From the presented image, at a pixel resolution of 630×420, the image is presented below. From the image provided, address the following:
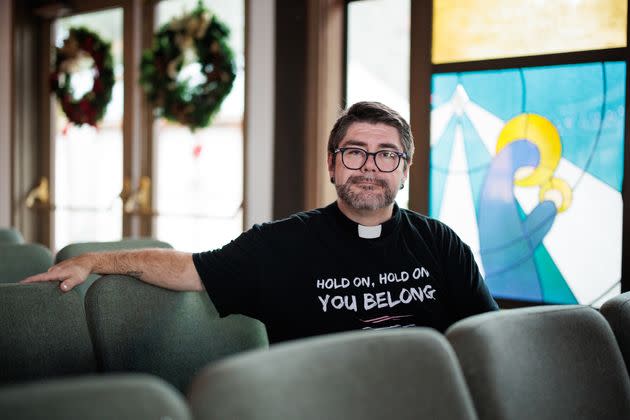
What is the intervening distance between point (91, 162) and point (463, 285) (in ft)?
12.8

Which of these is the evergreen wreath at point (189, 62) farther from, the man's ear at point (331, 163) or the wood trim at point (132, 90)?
the man's ear at point (331, 163)

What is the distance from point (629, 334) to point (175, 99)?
355cm

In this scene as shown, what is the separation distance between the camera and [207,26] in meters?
4.51

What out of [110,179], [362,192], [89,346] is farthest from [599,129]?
[110,179]

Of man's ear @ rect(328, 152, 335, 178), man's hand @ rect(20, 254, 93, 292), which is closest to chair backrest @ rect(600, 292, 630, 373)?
man's ear @ rect(328, 152, 335, 178)

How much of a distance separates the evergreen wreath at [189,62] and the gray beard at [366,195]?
2.52m

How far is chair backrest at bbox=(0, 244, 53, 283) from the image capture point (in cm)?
282

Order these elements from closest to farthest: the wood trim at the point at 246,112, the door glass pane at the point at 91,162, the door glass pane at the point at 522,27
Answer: the door glass pane at the point at 522,27 < the wood trim at the point at 246,112 < the door glass pane at the point at 91,162

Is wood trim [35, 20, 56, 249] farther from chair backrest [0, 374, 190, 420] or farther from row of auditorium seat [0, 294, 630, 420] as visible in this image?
chair backrest [0, 374, 190, 420]

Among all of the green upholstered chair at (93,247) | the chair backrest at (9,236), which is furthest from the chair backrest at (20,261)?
the chair backrest at (9,236)

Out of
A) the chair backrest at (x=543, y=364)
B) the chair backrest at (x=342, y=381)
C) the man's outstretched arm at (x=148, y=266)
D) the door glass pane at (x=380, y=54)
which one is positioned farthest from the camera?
the door glass pane at (x=380, y=54)

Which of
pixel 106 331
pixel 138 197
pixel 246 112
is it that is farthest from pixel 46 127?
pixel 106 331

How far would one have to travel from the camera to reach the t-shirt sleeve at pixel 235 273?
1.96m

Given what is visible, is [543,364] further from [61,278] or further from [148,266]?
[61,278]
